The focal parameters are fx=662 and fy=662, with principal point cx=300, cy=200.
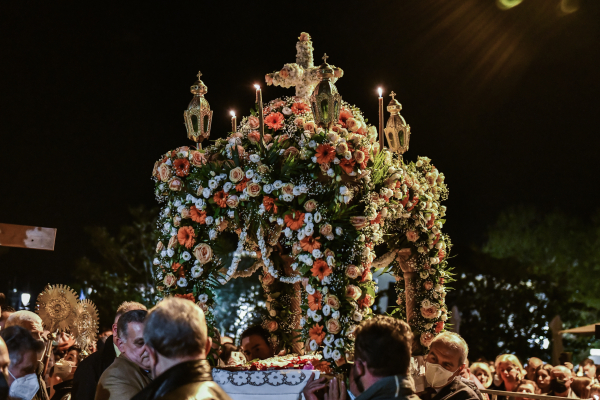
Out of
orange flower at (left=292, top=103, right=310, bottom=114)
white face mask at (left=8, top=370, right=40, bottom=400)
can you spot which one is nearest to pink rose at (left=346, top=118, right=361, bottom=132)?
orange flower at (left=292, top=103, right=310, bottom=114)

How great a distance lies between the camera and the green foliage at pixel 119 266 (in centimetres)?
2725

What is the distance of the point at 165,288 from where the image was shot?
24.5 feet

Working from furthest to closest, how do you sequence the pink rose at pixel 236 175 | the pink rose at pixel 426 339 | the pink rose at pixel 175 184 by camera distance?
the pink rose at pixel 426 339
the pink rose at pixel 175 184
the pink rose at pixel 236 175

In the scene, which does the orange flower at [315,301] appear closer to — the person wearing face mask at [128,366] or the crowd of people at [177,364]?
the crowd of people at [177,364]

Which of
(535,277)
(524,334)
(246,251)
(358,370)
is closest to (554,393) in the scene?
(246,251)

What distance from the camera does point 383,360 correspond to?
3.48m

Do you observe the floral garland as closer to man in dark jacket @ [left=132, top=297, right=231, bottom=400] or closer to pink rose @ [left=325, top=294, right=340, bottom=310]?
pink rose @ [left=325, top=294, right=340, bottom=310]

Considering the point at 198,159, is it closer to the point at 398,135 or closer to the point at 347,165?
the point at 347,165

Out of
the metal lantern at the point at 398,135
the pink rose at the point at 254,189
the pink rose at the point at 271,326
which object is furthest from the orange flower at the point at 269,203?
the pink rose at the point at 271,326

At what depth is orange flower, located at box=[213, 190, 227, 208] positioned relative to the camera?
719 centimetres

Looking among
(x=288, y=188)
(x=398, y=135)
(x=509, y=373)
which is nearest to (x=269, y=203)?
(x=288, y=188)

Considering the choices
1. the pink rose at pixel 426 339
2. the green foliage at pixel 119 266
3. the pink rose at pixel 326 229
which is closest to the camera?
the pink rose at pixel 326 229

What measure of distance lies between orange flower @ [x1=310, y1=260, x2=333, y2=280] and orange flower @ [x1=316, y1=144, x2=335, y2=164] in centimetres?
100

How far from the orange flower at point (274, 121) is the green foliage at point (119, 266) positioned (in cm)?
2132
